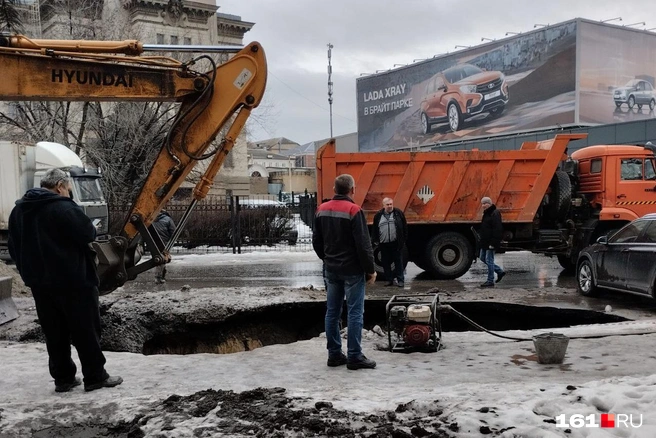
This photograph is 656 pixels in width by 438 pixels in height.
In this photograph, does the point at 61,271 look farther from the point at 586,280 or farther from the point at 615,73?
the point at 615,73

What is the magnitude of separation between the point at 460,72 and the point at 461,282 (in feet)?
142

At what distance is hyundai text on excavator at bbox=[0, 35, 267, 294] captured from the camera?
20.9 feet

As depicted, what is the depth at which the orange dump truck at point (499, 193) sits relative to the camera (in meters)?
12.8

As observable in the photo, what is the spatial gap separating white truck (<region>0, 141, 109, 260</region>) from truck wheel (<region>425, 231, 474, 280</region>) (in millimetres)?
9591

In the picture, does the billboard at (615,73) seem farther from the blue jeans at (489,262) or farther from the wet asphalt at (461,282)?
the blue jeans at (489,262)

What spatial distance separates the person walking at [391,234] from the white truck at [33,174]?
9.14 metres

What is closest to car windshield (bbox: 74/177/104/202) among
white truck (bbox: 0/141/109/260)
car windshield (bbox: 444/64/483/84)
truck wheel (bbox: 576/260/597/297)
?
white truck (bbox: 0/141/109/260)

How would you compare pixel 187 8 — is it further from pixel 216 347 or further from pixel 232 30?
pixel 216 347

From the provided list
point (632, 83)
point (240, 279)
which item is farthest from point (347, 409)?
point (632, 83)

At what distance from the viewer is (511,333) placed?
730 centimetres

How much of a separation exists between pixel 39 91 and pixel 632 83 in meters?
48.6

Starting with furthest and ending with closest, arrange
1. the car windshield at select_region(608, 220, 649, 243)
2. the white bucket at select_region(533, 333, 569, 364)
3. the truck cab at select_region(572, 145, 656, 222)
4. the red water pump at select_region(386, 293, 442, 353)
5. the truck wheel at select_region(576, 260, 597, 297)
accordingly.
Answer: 1. the truck cab at select_region(572, 145, 656, 222)
2. the truck wheel at select_region(576, 260, 597, 297)
3. the car windshield at select_region(608, 220, 649, 243)
4. the red water pump at select_region(386, 293, 442, 353)
5. the white bucket at select_region(533, 333, 569, 364)

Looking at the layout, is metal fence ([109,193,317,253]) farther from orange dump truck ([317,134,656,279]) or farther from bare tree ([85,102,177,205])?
orange dump truck ([317,134,656,279])

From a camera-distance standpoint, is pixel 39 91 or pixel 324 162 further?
pixel 324 162
